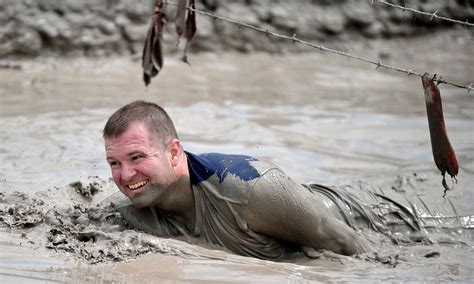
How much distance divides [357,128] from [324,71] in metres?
2.39

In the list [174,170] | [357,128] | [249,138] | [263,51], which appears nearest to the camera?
[174,170]

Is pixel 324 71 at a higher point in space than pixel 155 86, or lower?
higher

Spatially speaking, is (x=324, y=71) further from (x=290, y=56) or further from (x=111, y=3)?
(x=111, y=3)

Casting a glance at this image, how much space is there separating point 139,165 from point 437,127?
1601mm

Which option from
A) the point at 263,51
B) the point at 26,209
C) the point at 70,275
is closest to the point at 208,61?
the point at 263,51

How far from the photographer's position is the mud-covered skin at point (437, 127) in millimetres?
4918

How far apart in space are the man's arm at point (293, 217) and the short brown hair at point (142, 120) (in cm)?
62

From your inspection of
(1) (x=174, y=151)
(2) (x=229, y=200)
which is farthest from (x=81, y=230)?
(2) (x=229, y=200)

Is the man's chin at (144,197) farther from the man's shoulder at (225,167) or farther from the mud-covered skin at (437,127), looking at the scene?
the mud-covered skin at (437,127)

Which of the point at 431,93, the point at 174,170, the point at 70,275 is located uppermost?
the point at 431,93

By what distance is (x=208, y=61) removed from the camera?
35.4 feet

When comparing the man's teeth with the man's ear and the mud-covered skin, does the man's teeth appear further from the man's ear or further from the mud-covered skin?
the mud-covered skin

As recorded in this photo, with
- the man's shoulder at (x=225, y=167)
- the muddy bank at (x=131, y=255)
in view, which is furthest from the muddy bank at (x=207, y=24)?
the man's shoulder at (x=225, y=167)

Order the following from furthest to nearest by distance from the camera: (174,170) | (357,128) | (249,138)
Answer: (357,128), (249,138), (174,170)
